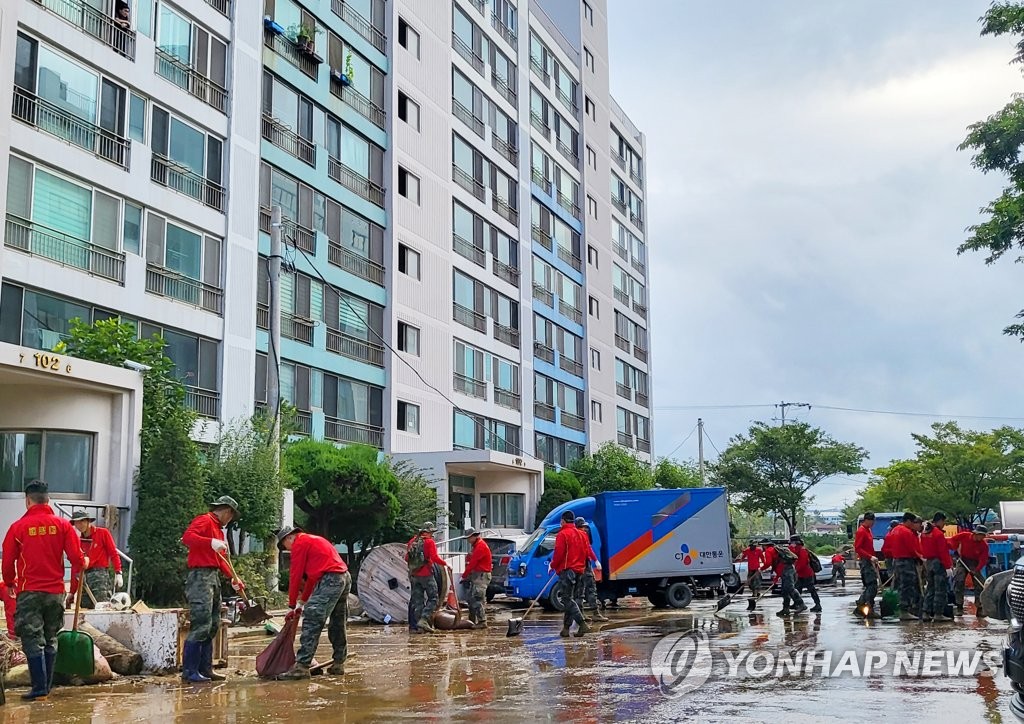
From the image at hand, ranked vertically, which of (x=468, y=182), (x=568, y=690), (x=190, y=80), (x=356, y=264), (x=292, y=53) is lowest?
(x=568, y=690)

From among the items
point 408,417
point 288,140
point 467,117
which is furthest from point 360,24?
point 408,417

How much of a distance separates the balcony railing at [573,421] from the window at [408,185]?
51.1 ft

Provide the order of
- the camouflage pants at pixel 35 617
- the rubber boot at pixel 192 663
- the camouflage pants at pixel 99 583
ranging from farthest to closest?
the camouflage pants at pixel 99 583 < the rubber boot at pixel 192 663 < the camouflage pants at pixel 35 617

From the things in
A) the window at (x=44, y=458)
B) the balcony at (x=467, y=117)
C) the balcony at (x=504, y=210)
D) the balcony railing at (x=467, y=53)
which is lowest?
the window at (x=44, y=458)

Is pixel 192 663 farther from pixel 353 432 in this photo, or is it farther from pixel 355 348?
pixel 355 348

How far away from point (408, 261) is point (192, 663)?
27203 mm

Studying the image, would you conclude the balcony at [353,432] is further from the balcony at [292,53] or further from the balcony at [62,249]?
the balcony at [292,53]

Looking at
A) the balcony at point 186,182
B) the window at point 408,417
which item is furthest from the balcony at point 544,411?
the balcony at point 186,182

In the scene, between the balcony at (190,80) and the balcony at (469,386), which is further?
the balcony at (469,386)

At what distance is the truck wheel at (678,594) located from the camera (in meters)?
25.4

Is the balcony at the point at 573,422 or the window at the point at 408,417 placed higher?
the balcony at the point at 573,422

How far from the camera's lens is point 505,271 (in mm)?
45906

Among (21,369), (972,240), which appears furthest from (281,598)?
(972,240)

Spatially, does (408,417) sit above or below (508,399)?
below
